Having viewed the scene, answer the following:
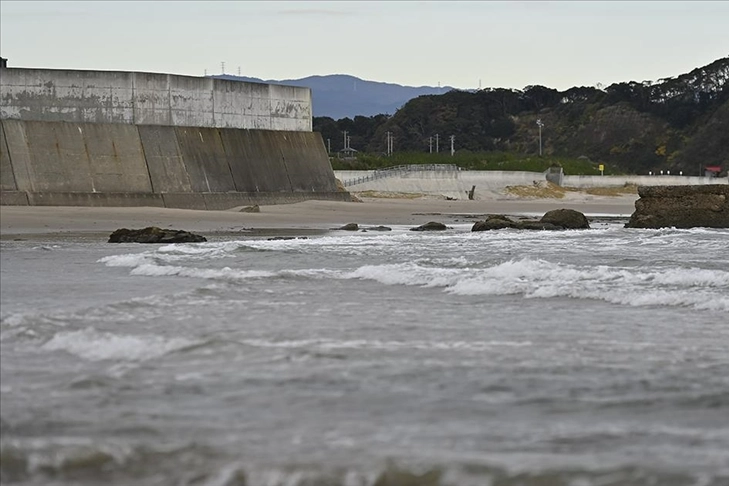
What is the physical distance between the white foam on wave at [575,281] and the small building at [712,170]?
10055 cm

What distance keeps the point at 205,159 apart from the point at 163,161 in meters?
1.33

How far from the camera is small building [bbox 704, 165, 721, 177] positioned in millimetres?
112637

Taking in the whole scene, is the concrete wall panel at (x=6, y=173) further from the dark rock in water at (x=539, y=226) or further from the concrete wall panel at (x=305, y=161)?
the dark rock in water at (x=539, y=226)

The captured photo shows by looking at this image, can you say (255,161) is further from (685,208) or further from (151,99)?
(685,208)

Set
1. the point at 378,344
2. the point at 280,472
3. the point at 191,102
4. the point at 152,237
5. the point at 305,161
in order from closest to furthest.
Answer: the point at 280,472
the point at 378,344
the point at 152,237
the point at 191,102
the point at 305,161

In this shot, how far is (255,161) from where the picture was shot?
3180 centimetres

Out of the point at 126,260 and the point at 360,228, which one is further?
the point at 360,228

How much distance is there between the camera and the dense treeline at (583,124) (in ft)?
422

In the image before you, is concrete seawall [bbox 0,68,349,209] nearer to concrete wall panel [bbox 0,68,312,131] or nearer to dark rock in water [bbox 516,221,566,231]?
concrete wall panel [bbox 0,68,312,131]

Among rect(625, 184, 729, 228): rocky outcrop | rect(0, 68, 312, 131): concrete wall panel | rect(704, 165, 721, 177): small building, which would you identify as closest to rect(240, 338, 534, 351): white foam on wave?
rect(625, 184, 729, 228): rocky outcrop

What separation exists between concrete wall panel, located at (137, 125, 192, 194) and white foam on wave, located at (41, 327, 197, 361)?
828 inches

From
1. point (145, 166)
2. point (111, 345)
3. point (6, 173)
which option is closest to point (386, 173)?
point (145, 166)

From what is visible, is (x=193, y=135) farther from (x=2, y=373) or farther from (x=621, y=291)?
(x=2, y=373)

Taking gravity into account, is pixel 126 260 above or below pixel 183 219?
above
